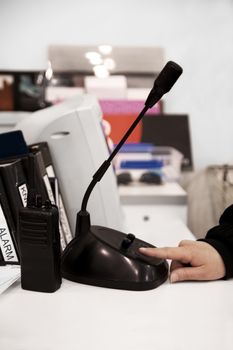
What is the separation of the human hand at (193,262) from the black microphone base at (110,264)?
0.01 meters

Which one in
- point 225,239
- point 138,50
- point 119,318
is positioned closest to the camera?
point 119,318

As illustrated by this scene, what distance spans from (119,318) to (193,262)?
6.1 inches

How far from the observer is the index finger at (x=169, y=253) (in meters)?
0.62

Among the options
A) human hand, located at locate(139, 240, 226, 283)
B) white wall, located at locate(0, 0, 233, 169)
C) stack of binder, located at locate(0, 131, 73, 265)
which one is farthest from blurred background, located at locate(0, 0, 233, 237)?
human hand, located at locate(139, 240, 226, 283)

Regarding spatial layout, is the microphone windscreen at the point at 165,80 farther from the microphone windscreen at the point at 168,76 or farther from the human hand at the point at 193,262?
the human hand at the point at 193,262

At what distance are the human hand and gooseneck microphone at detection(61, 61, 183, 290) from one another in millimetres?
13

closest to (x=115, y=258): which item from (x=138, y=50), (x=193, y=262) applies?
(x=193, y=262)

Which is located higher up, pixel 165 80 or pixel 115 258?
pixel 165 80

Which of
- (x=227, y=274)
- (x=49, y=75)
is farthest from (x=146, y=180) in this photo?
(x=227, y=274)

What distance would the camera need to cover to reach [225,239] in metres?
0.66

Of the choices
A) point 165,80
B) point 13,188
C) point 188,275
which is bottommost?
point 188,275

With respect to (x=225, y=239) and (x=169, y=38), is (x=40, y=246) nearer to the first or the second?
(x=225, y=239)

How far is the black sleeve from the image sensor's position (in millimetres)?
629

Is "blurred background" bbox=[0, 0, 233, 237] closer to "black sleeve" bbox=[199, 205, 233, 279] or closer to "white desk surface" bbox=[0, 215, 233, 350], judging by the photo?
"black sleeve" bbox=[199, 205, 233, 279]
